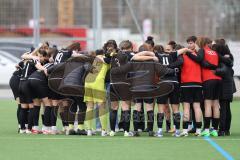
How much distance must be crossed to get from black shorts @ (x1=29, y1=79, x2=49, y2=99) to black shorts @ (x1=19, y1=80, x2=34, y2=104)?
9 centimetres

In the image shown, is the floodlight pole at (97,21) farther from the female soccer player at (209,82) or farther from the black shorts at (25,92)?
the female soccer player at (209,82)

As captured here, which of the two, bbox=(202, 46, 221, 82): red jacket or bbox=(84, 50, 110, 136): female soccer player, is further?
bbox=(84, 50, 110, 136): female soccer player

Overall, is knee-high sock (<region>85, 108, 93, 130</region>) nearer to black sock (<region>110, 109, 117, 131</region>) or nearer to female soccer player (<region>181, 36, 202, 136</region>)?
black sock (<region>110, 109, 117, 131</region>)

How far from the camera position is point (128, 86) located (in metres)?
18.0

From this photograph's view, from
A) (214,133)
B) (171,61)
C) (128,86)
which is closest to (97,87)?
(128,86)

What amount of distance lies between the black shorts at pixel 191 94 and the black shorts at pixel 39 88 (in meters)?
2.90

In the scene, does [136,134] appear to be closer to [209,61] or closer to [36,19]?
[209,61]

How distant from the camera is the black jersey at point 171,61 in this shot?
58.7 ft

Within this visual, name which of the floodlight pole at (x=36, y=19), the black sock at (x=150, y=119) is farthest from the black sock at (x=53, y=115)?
the floodlight pole at (x=36, y=19)

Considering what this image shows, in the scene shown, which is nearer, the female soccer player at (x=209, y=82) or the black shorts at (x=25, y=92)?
the female soccer player at (x=209, y=82)

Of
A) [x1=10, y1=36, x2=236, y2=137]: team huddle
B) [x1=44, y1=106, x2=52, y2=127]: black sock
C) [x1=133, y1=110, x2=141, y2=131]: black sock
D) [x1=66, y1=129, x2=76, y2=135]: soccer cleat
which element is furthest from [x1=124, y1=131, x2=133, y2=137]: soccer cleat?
[x1=44, y1=106, x2=52, y2=127]: black sock

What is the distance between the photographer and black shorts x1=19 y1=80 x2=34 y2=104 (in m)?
18.6

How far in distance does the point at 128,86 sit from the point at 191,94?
4.31 ft

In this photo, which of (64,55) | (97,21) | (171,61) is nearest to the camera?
(171,61)
